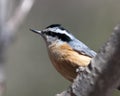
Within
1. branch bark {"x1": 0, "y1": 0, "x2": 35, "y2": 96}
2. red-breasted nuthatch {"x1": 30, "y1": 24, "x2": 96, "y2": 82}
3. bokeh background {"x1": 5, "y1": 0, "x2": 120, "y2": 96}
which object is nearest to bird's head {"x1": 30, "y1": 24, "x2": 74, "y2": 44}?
red-breasted nuthatch {"x1": 30, "y1": 24, "x2": 96, "y2": 82}

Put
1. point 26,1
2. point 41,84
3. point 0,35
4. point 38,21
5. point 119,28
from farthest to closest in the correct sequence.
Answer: point 38,21 → point 41,84 → point 26,1 → point 0,35 → point 119,28

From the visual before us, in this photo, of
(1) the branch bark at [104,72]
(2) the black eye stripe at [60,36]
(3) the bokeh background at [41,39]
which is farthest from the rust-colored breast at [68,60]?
(3) the bokeh background at [41,39]

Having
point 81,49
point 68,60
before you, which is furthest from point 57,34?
point 68,60

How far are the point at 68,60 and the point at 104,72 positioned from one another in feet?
5.91

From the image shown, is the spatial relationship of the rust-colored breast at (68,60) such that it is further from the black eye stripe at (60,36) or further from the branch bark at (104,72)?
the branch bark at (104,72)

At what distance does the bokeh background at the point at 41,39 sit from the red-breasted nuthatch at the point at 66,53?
323 centimetres

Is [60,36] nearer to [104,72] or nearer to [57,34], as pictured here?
[57,34]

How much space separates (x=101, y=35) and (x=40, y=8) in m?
1.24

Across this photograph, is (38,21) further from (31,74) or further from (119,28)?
(119,28)

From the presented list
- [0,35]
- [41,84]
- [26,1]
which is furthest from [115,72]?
[41,84]

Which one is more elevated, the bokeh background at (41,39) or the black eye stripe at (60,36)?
the black eye stripe at (60,36)

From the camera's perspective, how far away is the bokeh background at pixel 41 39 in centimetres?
721

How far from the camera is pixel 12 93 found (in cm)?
737

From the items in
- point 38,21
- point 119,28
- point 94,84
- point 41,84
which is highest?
point 119,28
